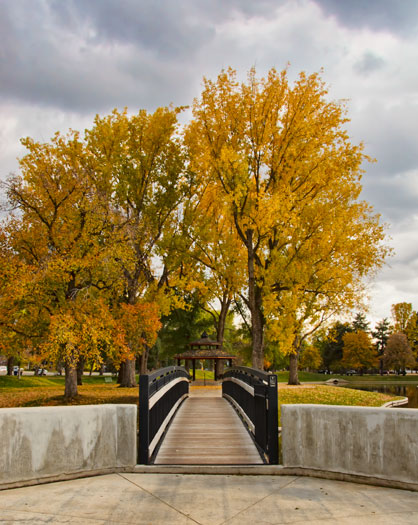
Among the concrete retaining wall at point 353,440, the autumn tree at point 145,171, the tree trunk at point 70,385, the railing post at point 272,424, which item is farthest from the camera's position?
the autumn tree at point 145,171

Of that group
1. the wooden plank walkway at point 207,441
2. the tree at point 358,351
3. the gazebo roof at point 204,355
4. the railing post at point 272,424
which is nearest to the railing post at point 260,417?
the wooden plank walkway at point 207,441

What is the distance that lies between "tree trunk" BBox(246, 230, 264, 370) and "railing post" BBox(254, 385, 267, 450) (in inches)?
432

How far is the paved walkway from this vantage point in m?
5.04

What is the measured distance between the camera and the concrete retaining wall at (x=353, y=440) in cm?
619

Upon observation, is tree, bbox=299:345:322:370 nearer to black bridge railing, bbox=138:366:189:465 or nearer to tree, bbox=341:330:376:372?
tree, bbox=341:330:376:372

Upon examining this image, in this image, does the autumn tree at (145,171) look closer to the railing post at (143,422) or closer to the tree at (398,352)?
the railing post at (143,422)

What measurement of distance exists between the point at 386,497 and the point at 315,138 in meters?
17.7

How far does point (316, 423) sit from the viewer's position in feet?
22.8

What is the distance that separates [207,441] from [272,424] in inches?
94.3

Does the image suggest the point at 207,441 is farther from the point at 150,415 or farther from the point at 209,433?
the point at 150,415

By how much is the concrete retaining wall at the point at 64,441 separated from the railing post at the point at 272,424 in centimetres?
217

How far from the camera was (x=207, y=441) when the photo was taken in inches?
379

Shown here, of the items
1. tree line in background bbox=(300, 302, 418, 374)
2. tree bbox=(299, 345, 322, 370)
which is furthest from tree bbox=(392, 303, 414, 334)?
tree bbox=(299, 345, 322, 370)

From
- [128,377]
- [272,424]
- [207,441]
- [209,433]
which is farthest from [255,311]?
[272,424]
